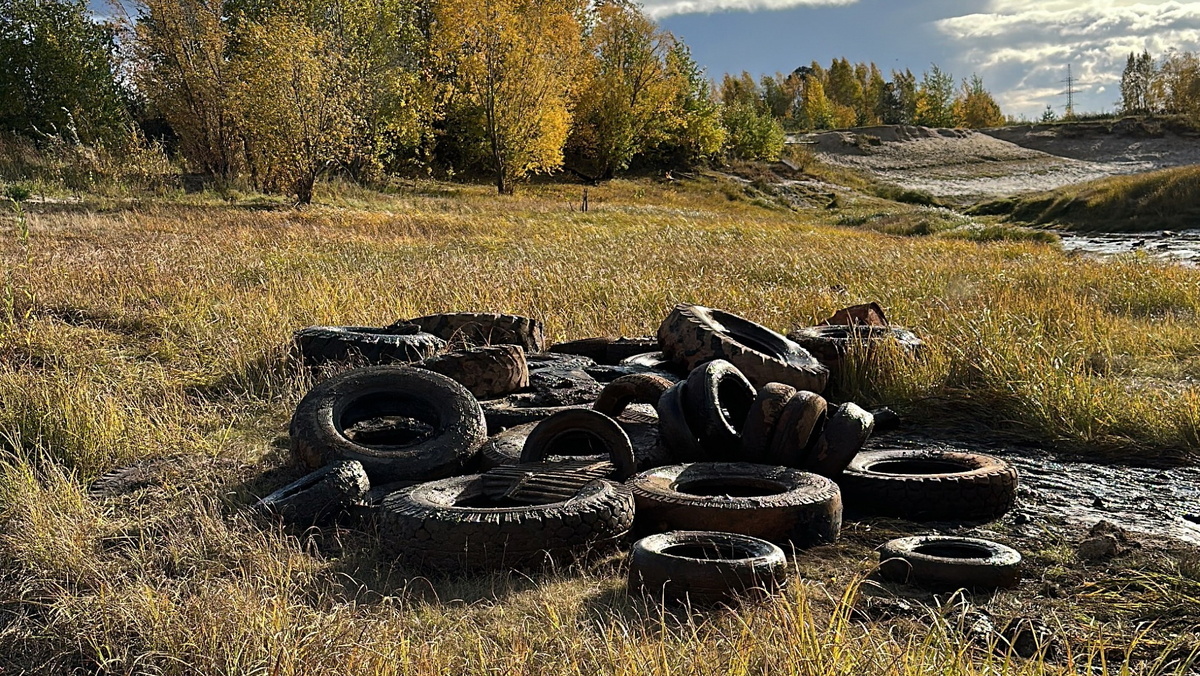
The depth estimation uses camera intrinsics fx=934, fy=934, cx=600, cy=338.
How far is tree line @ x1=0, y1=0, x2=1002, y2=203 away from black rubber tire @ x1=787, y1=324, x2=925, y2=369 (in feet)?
68.0

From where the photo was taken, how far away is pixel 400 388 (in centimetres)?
586

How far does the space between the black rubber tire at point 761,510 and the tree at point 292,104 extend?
76.3 ft

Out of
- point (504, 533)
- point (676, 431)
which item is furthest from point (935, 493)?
point (504, 533)

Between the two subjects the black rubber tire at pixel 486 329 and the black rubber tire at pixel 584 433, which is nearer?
the black rubber tire at pixel 584 433

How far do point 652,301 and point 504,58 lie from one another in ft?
107

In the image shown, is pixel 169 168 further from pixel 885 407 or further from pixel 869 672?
pixel 869 672

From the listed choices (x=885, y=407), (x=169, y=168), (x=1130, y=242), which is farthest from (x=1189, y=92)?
(x=885, y=407)

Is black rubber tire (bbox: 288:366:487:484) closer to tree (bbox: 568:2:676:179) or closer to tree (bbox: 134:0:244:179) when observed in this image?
tree (bbox: 134:0:244:179)

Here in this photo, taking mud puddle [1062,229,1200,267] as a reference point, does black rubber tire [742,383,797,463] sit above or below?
above

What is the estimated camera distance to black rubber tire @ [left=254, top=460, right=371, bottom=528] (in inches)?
179

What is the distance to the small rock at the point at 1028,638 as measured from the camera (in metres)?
3.18

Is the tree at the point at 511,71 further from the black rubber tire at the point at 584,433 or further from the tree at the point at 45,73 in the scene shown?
the black rubber tire at the point at 584,433

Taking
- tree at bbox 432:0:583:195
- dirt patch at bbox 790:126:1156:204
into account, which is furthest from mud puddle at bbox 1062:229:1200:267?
dirt patch at bbox 790:126:1156:204

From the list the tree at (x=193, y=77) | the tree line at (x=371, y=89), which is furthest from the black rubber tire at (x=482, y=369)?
the tree at (x=193, y=77)
